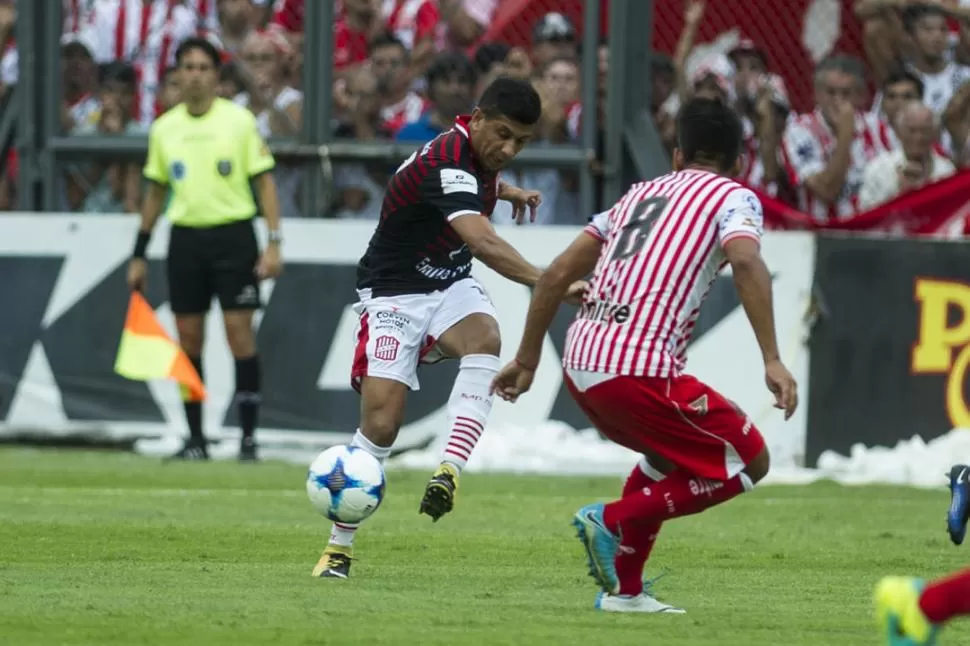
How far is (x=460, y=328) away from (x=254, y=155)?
5036 mm

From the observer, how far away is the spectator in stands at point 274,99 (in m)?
13.8

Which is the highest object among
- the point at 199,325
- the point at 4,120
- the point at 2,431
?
the point at 4,120

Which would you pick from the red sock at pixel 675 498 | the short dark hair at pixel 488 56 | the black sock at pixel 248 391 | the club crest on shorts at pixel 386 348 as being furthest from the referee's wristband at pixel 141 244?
the red sock at pixel 675 498

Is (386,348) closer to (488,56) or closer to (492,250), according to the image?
(492,250)

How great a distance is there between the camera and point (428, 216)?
7.58m

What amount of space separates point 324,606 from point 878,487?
603 centimetres

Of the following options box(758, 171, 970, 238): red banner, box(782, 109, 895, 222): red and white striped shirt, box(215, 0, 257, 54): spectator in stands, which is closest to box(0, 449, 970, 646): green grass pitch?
box(758, 171, 970, 238): red banner

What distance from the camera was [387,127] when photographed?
45.0 ft

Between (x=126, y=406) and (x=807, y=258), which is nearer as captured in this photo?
(x=807, y=258)

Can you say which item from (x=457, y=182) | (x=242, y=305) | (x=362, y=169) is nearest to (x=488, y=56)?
(x=362, y=169)

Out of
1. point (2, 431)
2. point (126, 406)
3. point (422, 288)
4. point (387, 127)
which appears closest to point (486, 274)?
point (387, 127)

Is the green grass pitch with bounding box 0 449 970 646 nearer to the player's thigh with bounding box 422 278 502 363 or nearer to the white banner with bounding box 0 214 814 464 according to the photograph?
the player's thigh with bounding box 422 278 502 363

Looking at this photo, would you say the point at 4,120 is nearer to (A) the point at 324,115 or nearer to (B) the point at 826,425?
(A) the point at 324,115

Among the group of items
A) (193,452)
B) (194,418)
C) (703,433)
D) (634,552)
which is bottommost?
(193,452)
